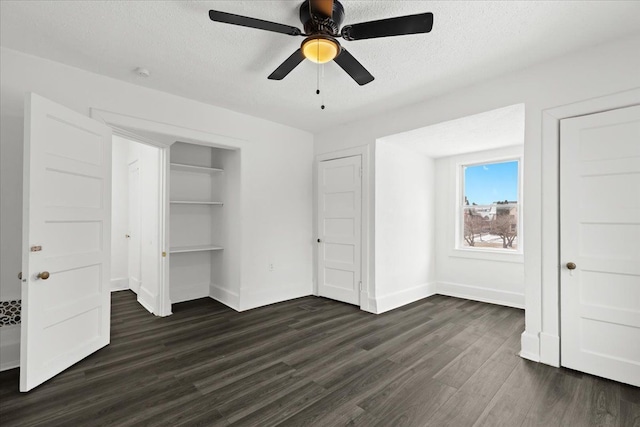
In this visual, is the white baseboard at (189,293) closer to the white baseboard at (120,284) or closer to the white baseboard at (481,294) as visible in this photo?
the white baseboard at (120,284)

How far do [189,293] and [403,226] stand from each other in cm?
350

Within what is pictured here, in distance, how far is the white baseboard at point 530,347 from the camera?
271 cm

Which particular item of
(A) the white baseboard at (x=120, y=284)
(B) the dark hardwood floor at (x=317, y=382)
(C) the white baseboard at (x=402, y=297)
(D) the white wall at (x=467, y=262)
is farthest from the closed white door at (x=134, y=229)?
(D) the white wall at (x=467, y=262)

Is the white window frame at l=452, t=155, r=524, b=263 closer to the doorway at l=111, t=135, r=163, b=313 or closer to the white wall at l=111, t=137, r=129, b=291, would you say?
the doorway at l=111, t=135, r=163, b=313

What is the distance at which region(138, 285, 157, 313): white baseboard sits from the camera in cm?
405

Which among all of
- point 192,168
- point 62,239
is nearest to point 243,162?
point 192,168

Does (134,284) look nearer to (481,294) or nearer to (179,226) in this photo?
(179,226)

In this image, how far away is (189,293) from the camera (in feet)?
15.5

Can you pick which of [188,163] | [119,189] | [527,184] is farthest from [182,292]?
[527,184]

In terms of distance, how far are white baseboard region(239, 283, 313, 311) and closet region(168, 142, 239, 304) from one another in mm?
465

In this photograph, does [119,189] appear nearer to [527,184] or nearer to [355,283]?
[355,283]

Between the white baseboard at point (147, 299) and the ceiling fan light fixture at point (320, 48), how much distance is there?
11.9ft

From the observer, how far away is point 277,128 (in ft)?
15.0

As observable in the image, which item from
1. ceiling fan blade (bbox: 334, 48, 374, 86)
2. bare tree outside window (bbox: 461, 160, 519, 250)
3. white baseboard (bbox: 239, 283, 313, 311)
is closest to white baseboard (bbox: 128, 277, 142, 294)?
white baseboard (bbox: 239, 283, 313, 311)
